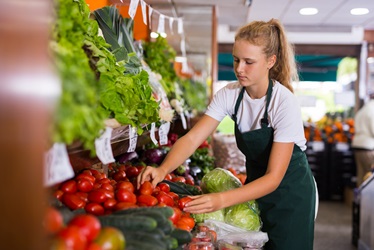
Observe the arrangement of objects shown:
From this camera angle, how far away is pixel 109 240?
1.30m

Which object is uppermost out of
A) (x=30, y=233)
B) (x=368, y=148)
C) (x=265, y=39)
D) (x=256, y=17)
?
(x=256, y=17)

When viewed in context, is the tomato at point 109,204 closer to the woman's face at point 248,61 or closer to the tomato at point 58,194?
the tomato at point 58,194

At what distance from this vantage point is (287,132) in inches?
93.3

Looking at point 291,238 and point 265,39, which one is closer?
point 265,39

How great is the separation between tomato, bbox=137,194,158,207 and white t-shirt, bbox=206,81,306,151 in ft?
2.22

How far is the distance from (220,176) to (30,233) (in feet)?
6.16

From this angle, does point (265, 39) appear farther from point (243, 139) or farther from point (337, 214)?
point (337, 214)

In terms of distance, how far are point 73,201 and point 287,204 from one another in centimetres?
118

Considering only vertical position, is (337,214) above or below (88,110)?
below

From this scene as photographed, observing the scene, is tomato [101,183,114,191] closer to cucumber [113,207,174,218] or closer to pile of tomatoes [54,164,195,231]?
pile of tomatoes [54,164,195,231]

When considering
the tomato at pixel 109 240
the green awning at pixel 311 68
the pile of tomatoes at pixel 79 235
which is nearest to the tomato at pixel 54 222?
the pile of tomatoes at pixel 79 235

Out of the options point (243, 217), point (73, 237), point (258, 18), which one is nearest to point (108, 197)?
point (73, 237)

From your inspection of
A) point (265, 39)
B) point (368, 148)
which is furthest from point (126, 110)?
point (368, 148)

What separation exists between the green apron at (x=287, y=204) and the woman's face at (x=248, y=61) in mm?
182
